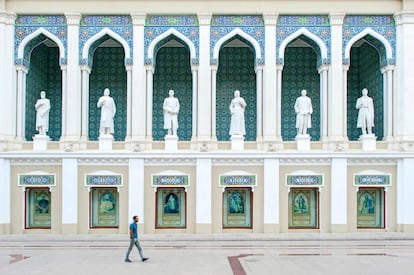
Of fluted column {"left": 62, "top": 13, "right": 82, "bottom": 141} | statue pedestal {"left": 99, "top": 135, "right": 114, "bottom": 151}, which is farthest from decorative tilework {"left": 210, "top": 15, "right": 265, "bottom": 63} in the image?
fluted column {"left": 62, "top": 13, "right": 82, "bottom": 141}

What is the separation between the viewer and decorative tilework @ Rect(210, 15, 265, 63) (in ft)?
74.3

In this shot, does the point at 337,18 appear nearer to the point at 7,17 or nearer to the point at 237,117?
the point at 237,117

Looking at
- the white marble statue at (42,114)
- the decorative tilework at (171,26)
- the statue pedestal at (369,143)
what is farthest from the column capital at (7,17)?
the statue pedestal at (369,143)

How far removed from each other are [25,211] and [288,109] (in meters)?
12.0

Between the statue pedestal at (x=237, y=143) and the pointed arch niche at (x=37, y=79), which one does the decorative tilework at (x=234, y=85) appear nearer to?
the statue pedestal at (x=237, y=143)

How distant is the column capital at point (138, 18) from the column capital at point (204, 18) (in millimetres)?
2196

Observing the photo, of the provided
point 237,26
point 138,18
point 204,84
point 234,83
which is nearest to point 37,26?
point 138,18

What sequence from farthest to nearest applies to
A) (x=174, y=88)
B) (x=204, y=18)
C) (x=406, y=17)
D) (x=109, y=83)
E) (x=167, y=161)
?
1. (x=109, y=83)
2. (x=174, y=88)
3. (x=204, y=18)
4. (x=406, y=17)
5. (x=167, y=161)

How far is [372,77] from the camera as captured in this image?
24750 millimetres

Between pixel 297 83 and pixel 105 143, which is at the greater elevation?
pixel 297 83

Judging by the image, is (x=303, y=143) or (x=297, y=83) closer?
(x=303, y=143)

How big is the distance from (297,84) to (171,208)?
8.16m

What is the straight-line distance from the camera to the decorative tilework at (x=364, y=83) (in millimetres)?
24250

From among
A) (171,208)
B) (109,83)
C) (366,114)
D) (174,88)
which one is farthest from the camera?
(109,83)
